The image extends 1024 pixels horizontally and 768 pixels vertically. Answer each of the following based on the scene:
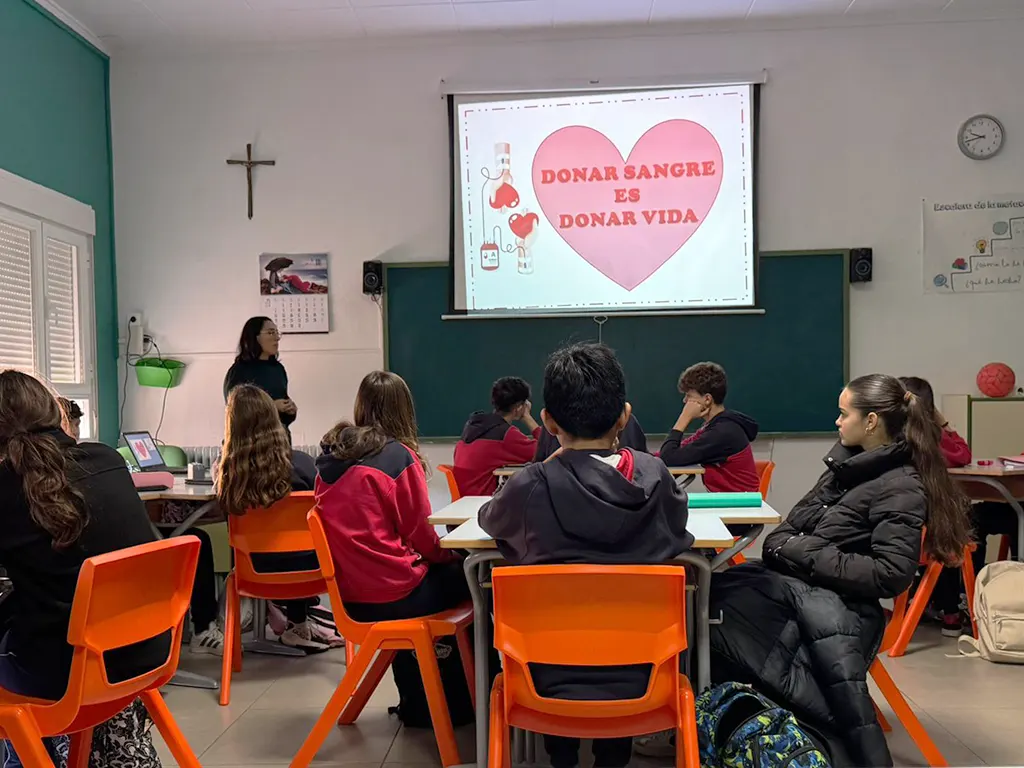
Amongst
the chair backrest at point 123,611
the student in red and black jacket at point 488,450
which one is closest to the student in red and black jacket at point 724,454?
the student in red and black jacket at point 488,450

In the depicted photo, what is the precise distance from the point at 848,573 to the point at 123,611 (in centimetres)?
170

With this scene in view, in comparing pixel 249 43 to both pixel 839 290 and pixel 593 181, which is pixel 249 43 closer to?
pixel 593 181

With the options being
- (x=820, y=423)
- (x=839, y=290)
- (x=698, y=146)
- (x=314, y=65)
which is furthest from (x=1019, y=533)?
(x=314, y=65)

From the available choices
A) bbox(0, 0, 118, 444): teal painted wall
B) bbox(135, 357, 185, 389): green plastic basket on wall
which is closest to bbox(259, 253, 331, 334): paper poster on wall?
bbox(135, 357, 185, 389): green plastic basket on wall

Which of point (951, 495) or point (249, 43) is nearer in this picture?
point (951, 495)

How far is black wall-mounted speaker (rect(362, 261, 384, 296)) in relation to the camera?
549cm

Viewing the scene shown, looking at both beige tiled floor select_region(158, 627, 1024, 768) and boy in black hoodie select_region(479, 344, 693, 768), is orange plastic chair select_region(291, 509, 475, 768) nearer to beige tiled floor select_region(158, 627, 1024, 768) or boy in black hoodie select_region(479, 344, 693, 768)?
beige tiled floor select_region(158, 627, 1024, 768)

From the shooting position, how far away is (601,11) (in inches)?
204

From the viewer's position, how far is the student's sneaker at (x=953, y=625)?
3883 mm

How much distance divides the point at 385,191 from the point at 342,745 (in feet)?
12.3

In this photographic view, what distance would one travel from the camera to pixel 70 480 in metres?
1.85

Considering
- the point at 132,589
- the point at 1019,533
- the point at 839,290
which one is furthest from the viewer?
the point at 839,290

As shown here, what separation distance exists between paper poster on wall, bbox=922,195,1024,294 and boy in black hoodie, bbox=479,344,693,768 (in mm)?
4224

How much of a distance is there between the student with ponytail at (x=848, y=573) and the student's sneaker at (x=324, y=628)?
1.96 metres
